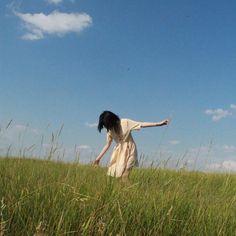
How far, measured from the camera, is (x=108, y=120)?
388 inches

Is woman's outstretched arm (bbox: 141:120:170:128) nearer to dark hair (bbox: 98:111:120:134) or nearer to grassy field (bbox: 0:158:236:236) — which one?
dark hair (bbox: 98:111:120:134)

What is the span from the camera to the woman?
32.4 feet

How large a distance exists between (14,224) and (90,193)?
3.68ft

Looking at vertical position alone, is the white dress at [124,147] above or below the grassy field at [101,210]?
above

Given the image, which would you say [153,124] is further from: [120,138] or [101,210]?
[101,210]

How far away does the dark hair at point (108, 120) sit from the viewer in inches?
388

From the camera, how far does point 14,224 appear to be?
431cm

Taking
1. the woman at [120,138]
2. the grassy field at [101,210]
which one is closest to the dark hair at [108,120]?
the woman at [120,138]

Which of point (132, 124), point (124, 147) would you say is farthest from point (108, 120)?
point (124, 147)

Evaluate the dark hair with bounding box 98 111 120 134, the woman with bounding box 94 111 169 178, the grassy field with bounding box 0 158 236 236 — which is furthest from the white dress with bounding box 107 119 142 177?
the grassy field with bounding box 0 158 236 236

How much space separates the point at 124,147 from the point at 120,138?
0.20m

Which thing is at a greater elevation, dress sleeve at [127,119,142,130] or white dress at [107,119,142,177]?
dress sleeve at [127,119,142,130]

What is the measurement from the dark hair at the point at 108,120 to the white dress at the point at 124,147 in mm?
161

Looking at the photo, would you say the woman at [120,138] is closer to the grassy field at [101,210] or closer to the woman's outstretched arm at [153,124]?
the woman's outstretched arm at [153,124]
